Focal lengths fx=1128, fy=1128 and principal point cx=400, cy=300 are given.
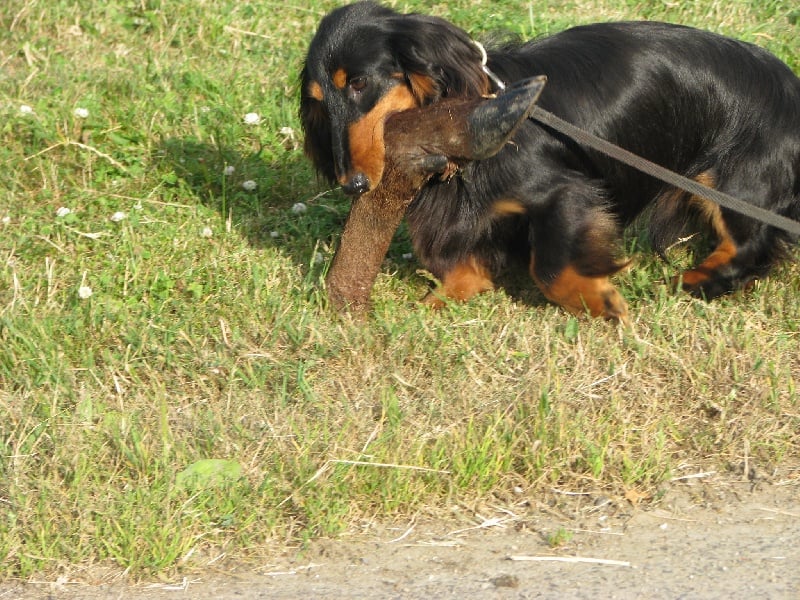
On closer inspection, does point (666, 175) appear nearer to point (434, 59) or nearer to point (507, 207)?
point (507, 207)

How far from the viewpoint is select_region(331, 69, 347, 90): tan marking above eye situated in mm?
3910

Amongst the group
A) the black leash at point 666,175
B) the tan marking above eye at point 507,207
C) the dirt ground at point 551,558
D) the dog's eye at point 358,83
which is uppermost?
the dog's eye at point 358,83

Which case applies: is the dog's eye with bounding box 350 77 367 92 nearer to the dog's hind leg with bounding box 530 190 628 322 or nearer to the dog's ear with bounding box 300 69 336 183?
the dog's ear with bounding box 300 69 336 183

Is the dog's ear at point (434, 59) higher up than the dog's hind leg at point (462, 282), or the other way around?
the dog's ear at point (434, 59)

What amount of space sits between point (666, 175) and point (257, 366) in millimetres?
1532

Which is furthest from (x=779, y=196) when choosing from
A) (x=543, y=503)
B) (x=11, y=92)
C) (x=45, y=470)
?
(x=11, y=92)

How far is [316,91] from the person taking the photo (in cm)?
402

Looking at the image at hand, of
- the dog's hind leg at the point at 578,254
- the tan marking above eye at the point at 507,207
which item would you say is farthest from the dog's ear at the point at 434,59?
the dog's hind leg at the point at 578,254

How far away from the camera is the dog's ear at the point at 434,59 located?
3.90 m

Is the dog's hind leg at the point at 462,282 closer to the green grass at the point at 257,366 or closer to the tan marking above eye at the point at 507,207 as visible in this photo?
the green grass at the point at 257,366

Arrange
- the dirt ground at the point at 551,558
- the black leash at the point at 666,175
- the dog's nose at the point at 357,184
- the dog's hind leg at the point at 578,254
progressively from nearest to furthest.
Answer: the dirt ground at the point at 551,558 < the black leash at the point at 666,175 < the dog's nose at the point at 357,184 < the dog's hind leg at the point at 578,254

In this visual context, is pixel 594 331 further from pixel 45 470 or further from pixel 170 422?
pixel 45 470

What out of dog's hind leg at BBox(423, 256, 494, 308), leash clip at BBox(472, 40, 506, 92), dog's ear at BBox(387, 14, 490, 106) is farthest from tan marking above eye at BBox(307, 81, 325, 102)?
dog's hind leg at BBox(423, 256, 494, 308)

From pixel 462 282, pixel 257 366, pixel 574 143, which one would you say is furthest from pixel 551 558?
pixel 574 143
